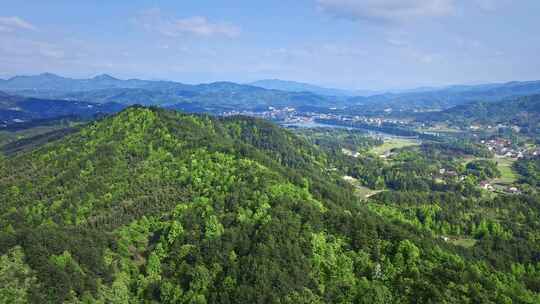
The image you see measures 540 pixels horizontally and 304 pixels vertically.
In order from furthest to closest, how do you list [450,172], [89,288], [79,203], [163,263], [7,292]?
[450,172]
[79,203]
[163,263]
[89,288]
[7,292]

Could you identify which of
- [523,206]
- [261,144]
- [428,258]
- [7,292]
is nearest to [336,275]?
[428,258]

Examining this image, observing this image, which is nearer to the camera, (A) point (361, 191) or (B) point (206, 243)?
(B) point (206, 243)

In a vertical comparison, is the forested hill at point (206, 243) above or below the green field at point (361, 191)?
above

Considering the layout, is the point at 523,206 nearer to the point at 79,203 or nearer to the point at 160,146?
the point at 160,146

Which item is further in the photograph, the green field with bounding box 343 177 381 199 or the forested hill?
the green field with bounding box 343 177 381 199

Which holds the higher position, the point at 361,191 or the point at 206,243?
the point at 206,243

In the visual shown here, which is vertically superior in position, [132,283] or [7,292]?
[7,292]

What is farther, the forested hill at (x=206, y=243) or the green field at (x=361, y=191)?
the green field at (x=361, y=191)

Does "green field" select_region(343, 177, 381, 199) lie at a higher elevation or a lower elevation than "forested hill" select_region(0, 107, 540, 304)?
lower
